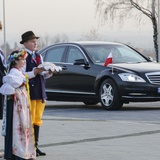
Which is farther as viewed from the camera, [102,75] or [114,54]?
[114,54]

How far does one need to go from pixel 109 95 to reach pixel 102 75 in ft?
1.57

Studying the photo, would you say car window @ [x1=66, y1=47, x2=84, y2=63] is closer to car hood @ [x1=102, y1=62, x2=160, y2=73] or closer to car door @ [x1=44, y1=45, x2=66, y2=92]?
car door @ [x1=44, y1=45, x2=66, y2=92]

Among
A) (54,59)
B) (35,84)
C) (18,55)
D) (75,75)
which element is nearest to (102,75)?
(75,75)

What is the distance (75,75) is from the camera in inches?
720

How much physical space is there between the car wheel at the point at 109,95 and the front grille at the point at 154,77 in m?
0.81

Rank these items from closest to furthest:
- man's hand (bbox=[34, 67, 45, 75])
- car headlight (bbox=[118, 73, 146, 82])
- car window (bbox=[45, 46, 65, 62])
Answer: man's hand (bbox=[34, 67, 45, 75]) < car headlight (bbox=[118, 73, 146, 82]) < car window (bbox=[45, 46, 65, 62])

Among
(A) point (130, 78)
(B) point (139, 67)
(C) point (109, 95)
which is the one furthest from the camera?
(C) point (109, 95)

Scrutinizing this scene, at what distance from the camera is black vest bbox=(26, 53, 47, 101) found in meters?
10.3

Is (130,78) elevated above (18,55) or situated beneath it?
situated beneath

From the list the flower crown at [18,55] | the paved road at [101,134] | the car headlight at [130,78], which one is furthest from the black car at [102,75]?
the flower crown at [18,55]

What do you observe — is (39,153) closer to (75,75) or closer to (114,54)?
(75,75)

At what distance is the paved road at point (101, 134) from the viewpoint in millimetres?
10375

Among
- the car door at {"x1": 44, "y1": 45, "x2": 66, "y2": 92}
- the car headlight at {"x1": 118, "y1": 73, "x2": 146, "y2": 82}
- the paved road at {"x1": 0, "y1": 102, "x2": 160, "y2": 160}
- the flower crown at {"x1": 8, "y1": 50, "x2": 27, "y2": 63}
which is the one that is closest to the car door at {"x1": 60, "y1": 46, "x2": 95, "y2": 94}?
the car door at {"x1": 44, "y1": 45, "x2": 66, "y2": 92}

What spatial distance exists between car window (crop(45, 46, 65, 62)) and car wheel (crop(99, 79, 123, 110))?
74.0 inches
